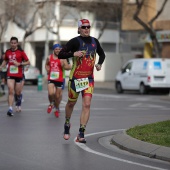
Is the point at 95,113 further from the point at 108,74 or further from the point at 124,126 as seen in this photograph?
the point at 108,74

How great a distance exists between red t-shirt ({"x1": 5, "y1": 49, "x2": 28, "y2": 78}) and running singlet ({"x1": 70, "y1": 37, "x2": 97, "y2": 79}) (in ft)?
19.2

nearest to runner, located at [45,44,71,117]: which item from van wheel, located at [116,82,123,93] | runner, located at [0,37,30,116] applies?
runner, located at [0,37,30,116]

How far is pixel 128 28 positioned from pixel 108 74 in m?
7.70

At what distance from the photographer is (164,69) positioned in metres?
31.5

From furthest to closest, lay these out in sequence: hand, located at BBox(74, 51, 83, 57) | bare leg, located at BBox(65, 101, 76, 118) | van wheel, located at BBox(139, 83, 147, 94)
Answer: van wheel, located at BBox(139, 83, 147, 94)
bare leg, located at BBox(65, 101, 76, 118)
hand, located at BBox(74, 51, 83, 57)

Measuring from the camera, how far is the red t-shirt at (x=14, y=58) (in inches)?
679

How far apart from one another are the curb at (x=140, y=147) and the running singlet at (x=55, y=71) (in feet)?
19.2

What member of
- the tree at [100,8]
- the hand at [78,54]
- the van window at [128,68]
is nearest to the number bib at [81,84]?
the hand at [78,54]

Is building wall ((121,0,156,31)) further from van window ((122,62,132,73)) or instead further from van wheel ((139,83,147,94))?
van wheel ((139,83,147,94))

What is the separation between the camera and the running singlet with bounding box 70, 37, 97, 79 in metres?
11.6

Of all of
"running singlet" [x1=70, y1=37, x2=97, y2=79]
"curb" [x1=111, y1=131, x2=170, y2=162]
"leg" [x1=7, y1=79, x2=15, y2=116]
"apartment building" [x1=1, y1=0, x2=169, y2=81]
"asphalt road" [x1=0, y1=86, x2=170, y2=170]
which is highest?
"apartment building" [x1=1, y1=0, x2=169, y2=81]

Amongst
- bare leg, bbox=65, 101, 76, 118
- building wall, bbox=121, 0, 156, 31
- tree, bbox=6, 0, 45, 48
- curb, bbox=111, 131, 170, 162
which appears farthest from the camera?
tree, bbox=6, 0, 45, 48

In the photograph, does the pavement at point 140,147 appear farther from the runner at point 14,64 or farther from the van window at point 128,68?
the van window at point 128,68

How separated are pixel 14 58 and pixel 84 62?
19.7ft
